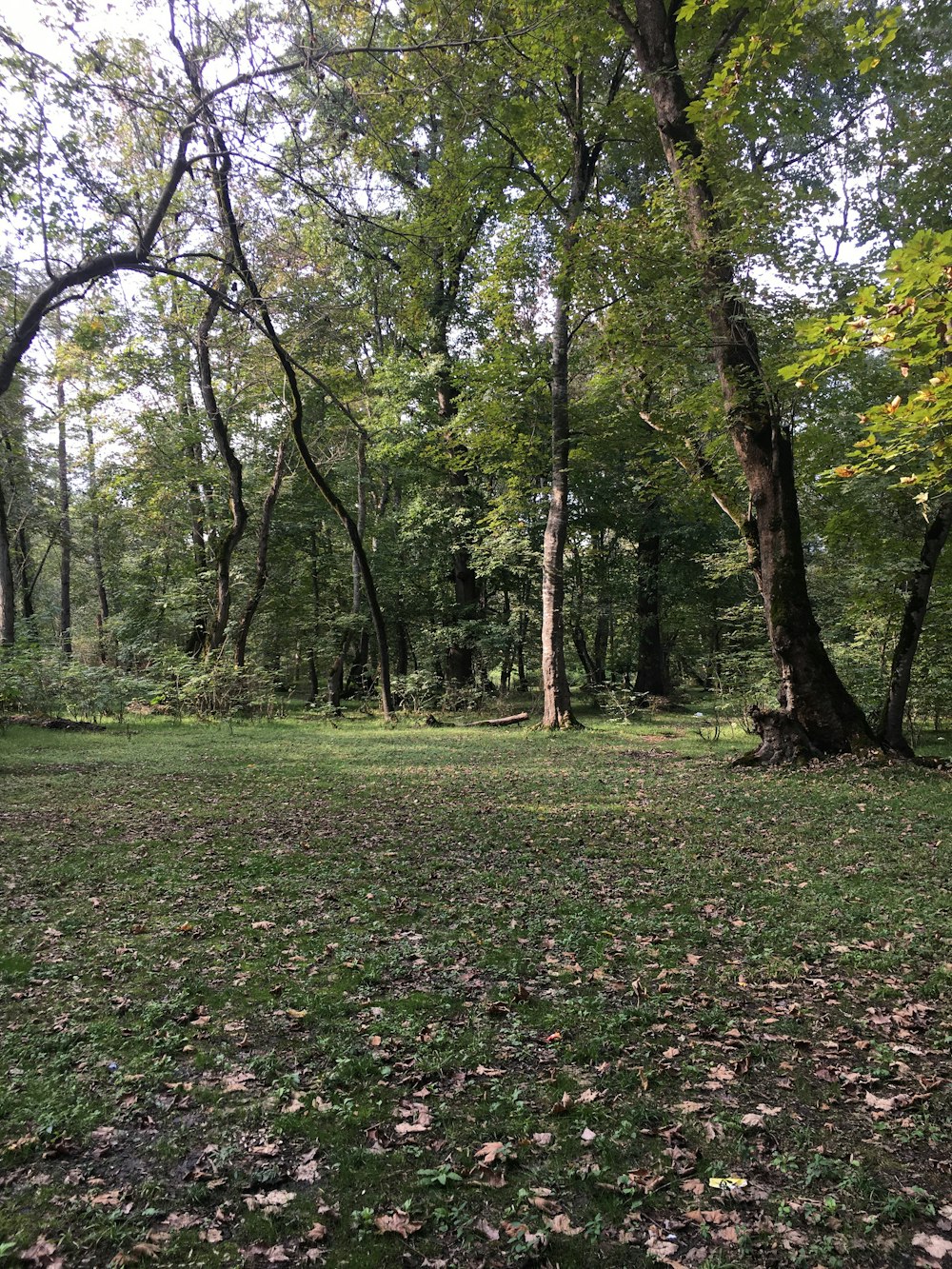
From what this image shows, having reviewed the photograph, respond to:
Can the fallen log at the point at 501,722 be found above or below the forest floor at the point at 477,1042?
above

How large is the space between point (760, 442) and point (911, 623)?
3.42 metres

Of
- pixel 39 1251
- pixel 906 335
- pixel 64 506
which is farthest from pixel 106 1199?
pixel 64 506

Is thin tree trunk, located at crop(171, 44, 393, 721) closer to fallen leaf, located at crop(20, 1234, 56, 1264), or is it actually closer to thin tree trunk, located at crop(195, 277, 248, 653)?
thin tree trunk, located at crop(195, 277, 248, 653)

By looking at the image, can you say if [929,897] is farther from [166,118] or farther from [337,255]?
[337,255]

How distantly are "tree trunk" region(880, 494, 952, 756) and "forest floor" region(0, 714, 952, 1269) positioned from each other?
352 centimetres

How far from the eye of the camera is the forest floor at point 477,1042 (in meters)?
2.30

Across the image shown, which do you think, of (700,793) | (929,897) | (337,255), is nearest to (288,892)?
(929,897)

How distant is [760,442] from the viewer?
10211mm

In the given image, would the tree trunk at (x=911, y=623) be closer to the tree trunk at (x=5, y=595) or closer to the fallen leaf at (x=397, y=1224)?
the fallen leaf at (x=397, y=1224)

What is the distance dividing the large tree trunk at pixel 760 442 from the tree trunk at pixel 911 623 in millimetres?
990

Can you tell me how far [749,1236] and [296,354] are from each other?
16.9 metres

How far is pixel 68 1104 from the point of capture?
2.83 meters

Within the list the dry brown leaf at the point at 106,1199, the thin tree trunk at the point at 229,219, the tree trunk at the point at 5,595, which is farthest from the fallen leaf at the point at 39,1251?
the tree trunk at the point at 5,595

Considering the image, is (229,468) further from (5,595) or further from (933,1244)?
(933,1244)
